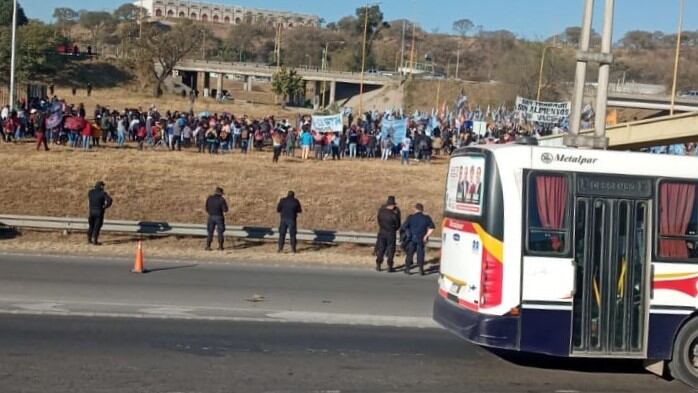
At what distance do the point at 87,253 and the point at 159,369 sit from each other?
11817 millimetres

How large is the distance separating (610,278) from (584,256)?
0.36 metres

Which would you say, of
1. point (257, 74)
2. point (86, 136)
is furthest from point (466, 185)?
point (257, 74)

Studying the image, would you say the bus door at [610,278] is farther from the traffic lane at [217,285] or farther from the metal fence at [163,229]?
the metal fence at [163,229]

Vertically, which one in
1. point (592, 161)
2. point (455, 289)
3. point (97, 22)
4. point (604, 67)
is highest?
point (97, 22)

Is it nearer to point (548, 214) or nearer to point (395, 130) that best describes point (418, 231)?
point (548, 214)

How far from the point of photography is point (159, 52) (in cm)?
9088

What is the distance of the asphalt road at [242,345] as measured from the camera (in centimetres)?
944

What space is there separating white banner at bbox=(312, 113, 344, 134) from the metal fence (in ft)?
50.7

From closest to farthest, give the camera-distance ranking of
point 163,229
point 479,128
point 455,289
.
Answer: point 455,289 < point 163,229 < point 479,128

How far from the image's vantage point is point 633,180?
10.1 meters

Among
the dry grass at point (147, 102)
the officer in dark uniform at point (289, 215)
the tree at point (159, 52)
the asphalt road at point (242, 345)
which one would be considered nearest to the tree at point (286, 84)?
the tree at point (159, 52)

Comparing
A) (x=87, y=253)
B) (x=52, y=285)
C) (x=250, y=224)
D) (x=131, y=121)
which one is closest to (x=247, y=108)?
(x=131, y=121)

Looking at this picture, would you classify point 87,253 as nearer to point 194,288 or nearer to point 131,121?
point 194,288

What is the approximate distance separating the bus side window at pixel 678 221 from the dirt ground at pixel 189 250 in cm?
1162
